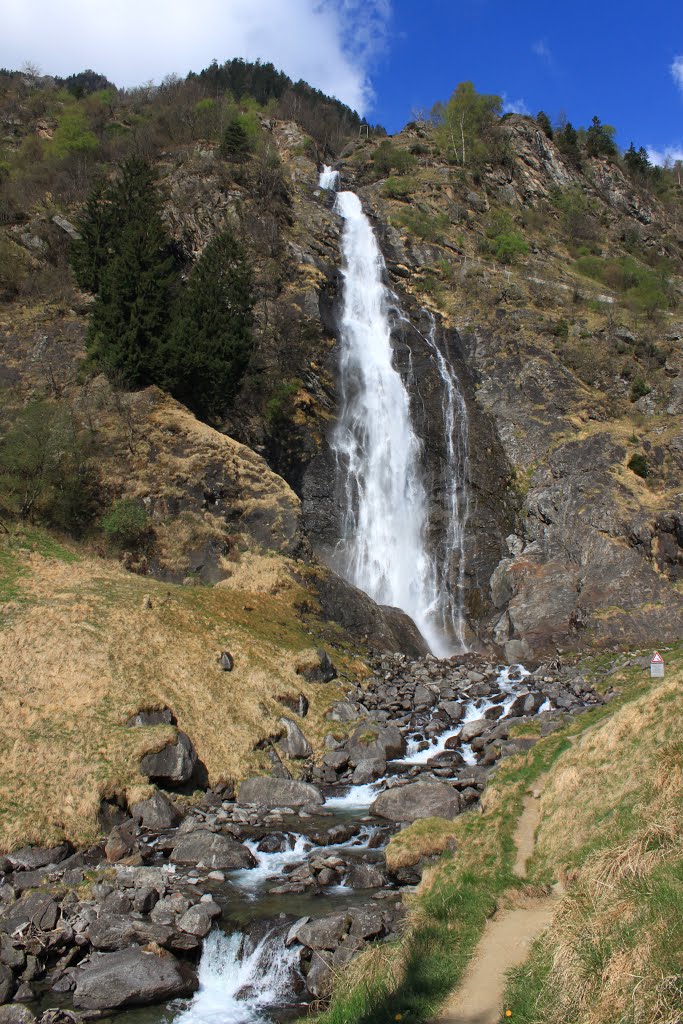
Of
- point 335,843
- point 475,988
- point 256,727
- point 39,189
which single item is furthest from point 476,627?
point 39,189

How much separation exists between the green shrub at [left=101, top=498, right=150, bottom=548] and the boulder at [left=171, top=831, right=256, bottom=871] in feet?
53.3

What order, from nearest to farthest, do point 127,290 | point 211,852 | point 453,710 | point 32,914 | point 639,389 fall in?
1. point 32,914
2. point 211,852
3. point 453,710
4. point 127,290
5. point 639,389

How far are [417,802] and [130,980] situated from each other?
8.39 meters

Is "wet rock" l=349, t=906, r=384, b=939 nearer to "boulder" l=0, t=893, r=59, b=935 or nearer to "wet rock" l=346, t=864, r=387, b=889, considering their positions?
"wet rock" l=346, t=864, r=387, b=889


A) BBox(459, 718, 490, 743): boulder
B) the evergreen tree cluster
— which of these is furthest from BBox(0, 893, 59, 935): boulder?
the evergreen tree cluster

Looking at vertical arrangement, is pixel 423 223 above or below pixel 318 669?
above

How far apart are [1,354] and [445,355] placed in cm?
2733

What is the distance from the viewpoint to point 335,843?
15.3m

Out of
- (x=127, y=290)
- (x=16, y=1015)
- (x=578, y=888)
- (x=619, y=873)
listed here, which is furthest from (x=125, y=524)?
(x=619, y=873)

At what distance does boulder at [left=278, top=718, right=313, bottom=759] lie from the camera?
20547mm

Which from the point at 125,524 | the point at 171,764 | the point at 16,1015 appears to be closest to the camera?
the point at 16,1015

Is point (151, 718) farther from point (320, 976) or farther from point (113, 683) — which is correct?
point (320, 976)

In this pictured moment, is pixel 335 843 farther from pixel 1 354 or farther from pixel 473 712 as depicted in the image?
pixel 1 354

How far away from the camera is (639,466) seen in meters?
36.9
